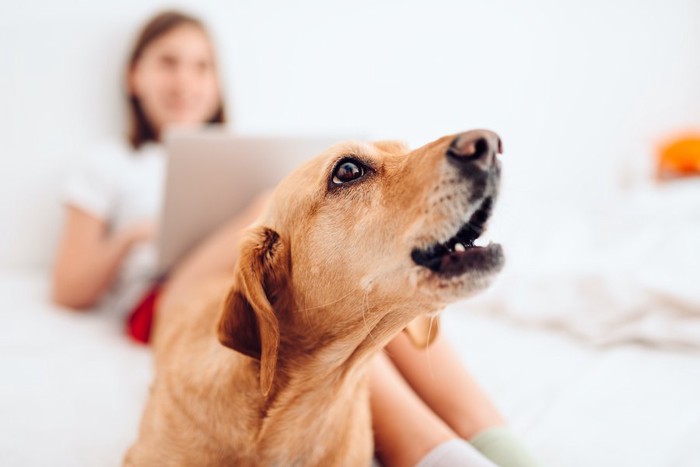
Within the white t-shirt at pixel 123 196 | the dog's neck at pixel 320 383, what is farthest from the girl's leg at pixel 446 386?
the white t-shirt at pixel 123 196

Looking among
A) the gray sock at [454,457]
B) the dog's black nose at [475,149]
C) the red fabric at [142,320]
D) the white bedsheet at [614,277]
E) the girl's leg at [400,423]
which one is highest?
the dog's black nose at [475,149]

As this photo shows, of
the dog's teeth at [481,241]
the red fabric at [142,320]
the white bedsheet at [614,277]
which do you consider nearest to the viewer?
the dog's teeth at [481,241]

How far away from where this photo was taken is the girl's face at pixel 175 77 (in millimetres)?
2439

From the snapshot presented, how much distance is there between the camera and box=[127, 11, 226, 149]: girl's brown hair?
2.44 m

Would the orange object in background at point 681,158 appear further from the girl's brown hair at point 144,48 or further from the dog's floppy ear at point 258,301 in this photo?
the dog's floppy ear at point 258,301

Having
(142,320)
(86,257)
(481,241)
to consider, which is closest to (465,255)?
(481,241)

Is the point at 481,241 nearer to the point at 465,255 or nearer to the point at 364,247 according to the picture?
the point at 465,255

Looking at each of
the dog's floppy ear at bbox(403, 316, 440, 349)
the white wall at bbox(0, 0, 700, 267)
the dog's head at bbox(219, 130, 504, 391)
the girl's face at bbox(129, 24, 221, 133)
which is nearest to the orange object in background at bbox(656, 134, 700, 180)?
the white wall at bbox(0, 0, 700, 267)

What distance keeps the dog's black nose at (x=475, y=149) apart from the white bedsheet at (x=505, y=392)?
0.73 metres

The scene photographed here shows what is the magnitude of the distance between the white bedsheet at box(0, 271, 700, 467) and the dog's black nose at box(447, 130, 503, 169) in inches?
28.8

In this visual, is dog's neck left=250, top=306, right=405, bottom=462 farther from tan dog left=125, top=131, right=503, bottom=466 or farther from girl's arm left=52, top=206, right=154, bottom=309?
girl's arm left=52, top=206, right=154, bottom=309

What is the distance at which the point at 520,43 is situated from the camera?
160 inches

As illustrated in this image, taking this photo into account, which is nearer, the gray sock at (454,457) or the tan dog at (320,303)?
the tan dog at (320,303)

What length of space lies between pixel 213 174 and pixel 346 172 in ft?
2.99
